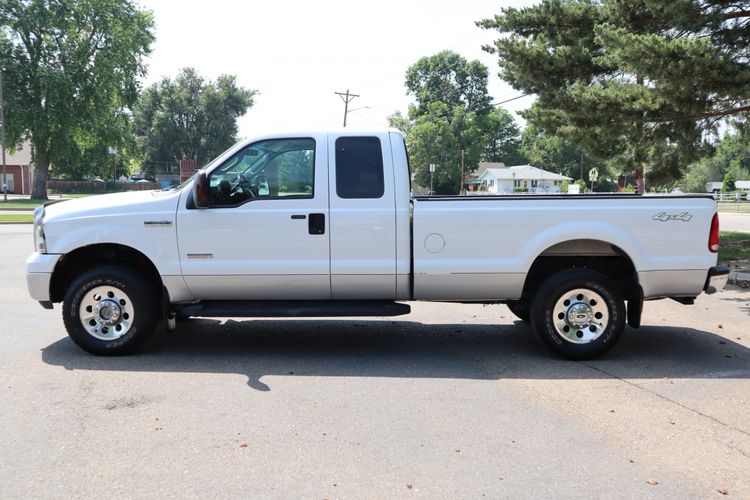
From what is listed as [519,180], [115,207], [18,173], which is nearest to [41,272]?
[115,207]

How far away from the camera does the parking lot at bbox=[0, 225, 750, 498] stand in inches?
142

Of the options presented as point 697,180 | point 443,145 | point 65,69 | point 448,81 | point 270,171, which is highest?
point 448,81

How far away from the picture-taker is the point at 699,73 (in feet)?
34.3

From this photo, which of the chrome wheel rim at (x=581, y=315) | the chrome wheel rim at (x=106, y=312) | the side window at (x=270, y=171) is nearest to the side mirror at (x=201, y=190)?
the side window at (x=270, y=171)

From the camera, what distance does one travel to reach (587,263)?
254 inches

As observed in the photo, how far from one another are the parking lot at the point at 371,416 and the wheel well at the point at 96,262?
68cm

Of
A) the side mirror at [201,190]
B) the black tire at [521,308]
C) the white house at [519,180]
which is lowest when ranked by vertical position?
the black tire at [521,308]

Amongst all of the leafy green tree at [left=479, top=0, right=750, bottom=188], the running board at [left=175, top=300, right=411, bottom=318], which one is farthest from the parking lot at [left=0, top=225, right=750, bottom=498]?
the leafy green tree at [left=479, top=0, right=750, bottom=188]

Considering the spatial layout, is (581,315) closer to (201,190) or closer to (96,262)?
(201,190)

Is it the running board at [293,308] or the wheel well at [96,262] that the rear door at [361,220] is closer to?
the running board at [293,308]

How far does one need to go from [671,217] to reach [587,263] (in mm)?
909

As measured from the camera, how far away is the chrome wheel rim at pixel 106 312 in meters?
5.98

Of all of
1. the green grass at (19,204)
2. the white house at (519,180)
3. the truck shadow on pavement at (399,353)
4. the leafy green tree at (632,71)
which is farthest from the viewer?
the white house at (519,180)

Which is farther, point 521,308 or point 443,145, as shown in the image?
point 443,145
